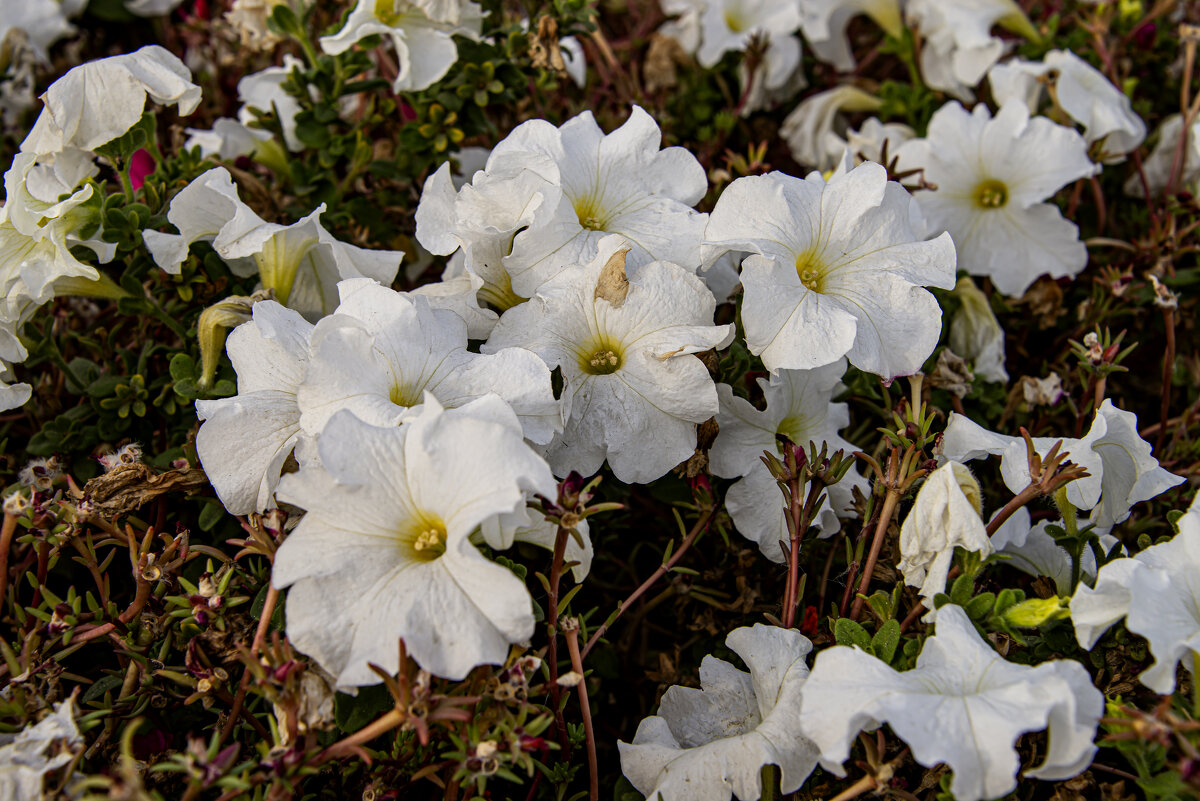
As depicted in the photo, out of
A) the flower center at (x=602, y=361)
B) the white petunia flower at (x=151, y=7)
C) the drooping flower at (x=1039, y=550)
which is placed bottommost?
the drooping flower at (x=1039, y=550)

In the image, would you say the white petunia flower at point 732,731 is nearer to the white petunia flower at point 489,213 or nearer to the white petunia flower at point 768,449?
the white petunia flower at point 768,449

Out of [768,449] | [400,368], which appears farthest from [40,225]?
[768,449]

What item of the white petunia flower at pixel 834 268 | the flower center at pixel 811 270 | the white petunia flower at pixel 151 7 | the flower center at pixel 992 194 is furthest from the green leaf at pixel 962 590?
the white petunia flower at pixel 151 7

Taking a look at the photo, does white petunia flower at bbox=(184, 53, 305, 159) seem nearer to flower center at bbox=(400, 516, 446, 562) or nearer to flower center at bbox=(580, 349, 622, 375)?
flower center at bbox=(580, 349, 622, 375)

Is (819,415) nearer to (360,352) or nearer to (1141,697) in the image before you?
(1141,697)

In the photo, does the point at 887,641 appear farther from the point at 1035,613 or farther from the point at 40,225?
the point at 40,225

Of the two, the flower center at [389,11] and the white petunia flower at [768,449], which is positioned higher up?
the flower center at [389,11]
